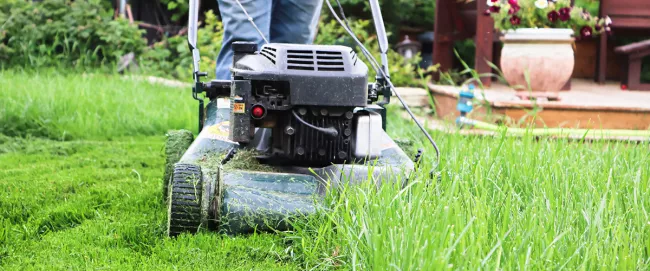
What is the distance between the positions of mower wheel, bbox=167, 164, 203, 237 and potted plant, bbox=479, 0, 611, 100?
2.95 metres

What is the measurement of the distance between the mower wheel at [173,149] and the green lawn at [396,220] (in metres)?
0.08

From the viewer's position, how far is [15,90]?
497 cm

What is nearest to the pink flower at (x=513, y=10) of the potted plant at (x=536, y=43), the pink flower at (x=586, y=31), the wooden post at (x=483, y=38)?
the potted plant at (x=536, y=43)

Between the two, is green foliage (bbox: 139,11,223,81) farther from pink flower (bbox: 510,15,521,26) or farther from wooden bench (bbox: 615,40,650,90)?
wooden bench (bbox: 615,40,650,90)

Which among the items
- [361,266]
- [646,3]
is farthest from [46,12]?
[361,266]

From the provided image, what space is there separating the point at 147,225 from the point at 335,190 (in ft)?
1.75

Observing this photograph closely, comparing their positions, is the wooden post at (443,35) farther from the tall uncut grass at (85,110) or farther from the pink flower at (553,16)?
the tall uncut grass at (85,110)

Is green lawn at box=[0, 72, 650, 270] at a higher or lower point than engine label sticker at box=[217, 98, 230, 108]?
lower

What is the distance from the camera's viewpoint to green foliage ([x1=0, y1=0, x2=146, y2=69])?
679 centimetres

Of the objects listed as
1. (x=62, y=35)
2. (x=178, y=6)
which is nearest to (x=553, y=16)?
(x=62, y=35)

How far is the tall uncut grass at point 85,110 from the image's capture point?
15.0 ft

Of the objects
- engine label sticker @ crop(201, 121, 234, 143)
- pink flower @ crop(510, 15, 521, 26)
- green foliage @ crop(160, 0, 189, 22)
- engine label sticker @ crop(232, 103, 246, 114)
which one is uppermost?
green foliage @ crop(160, 0, 189, 22)

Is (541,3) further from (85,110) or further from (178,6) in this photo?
(178,6)

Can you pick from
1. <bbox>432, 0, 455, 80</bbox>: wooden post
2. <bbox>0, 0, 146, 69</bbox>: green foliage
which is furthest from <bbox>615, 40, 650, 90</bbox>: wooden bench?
<bbox>0, 0, 146, 69</bbox>: green foliage
